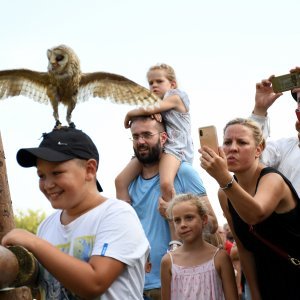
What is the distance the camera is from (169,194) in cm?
552

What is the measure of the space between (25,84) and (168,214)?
7.29ft

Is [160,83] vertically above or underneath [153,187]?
above

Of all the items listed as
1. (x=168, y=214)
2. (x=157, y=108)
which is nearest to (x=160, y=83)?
(x=157, y=108)

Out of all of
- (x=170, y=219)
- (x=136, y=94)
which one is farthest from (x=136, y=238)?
(x=136, y=94)

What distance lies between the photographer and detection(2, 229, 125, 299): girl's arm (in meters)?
2.55

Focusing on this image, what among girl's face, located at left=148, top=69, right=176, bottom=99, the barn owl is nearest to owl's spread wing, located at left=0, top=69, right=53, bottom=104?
the barn owl

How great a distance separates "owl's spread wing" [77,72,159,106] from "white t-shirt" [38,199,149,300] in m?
3.64

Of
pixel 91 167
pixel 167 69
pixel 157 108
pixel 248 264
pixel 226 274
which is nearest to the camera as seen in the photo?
pixel 91 167

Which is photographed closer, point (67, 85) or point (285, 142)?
point (285, 142)

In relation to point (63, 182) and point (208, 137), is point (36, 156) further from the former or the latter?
point (208, 137)

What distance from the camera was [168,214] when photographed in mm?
5230

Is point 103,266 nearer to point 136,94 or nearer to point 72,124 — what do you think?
point 72,124

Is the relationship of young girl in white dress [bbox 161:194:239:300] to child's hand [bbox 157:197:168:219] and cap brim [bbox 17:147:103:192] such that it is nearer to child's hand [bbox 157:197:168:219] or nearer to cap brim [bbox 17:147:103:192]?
child's hand [bbox 157:197:168:219]

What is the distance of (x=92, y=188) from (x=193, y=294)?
2.08 m
